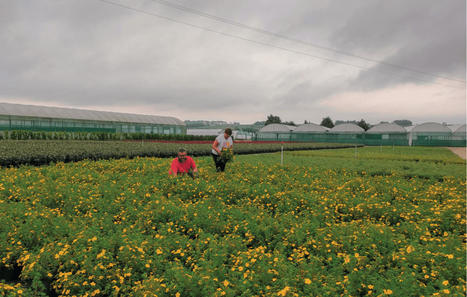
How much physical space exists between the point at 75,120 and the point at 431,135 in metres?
72.2

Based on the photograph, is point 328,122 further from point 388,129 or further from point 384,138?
point 384,138

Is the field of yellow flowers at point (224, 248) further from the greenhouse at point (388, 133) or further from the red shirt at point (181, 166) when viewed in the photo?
the greenhouse at point (388, 133)

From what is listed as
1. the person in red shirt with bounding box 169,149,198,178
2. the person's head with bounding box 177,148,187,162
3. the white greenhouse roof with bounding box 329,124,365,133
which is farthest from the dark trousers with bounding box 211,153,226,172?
the white greenhouse roof with bounding box 329,124,365,133

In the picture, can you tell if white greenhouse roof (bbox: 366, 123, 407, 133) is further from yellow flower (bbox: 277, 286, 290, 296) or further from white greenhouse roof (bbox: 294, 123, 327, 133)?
yellow flower (bbox: 277, 286, 290, 296)

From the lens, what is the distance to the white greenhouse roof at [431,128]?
212 feet

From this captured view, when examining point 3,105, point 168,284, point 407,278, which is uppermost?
point 3,105

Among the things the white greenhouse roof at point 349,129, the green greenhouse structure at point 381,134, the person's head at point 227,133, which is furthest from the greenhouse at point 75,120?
the white greenhouse roof at point 349,129

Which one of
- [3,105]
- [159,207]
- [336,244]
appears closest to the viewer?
[336,244]

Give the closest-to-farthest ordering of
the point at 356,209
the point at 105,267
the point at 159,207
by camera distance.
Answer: the point at 105,267 < the point at 159,207 < the point at 356,209

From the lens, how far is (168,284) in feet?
11.9

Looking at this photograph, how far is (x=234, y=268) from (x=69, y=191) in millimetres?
5553

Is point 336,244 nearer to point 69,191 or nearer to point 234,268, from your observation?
point 234,268

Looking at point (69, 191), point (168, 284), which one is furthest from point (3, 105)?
point (168, 284)

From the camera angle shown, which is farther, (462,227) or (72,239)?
(462,227)
